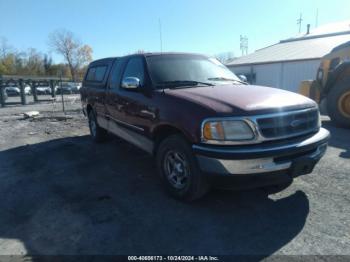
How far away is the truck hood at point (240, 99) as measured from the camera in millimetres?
3076

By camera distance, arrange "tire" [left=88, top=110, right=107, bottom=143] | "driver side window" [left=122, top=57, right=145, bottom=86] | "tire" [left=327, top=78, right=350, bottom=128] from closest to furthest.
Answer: "driver side window" [left=122, top=57, right=145, bottom=86], "tire" [left=88, top=110, right=107, bottom=143], "tire" [left=327, top=78, right=350, bottom=128]

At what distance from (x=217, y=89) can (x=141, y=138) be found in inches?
54.7

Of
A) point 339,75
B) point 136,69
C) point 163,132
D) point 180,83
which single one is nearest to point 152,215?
point 163,132

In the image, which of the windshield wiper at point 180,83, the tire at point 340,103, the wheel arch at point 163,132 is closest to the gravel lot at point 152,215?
the wheel arch at point 163,132

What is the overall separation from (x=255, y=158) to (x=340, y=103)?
20.1ft

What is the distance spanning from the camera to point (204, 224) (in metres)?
3.09

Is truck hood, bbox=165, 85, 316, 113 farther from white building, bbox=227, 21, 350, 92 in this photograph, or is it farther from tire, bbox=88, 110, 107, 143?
white building, bbox=227, 21, 350, 92

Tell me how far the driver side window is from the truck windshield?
0.15 metres

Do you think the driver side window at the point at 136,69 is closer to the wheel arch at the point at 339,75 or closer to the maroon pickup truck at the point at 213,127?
the maroon pickup truck at the point at 213,127

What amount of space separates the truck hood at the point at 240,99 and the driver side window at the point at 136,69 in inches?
28.2

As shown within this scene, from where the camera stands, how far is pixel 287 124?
3146mm

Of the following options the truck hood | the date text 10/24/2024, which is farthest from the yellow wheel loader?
the date text 10/24/2024

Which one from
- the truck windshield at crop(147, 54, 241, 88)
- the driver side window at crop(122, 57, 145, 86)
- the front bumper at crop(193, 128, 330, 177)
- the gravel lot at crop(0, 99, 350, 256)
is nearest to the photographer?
the gravel lot at crop(0, 99, 350, 256)

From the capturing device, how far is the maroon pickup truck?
2975mm
